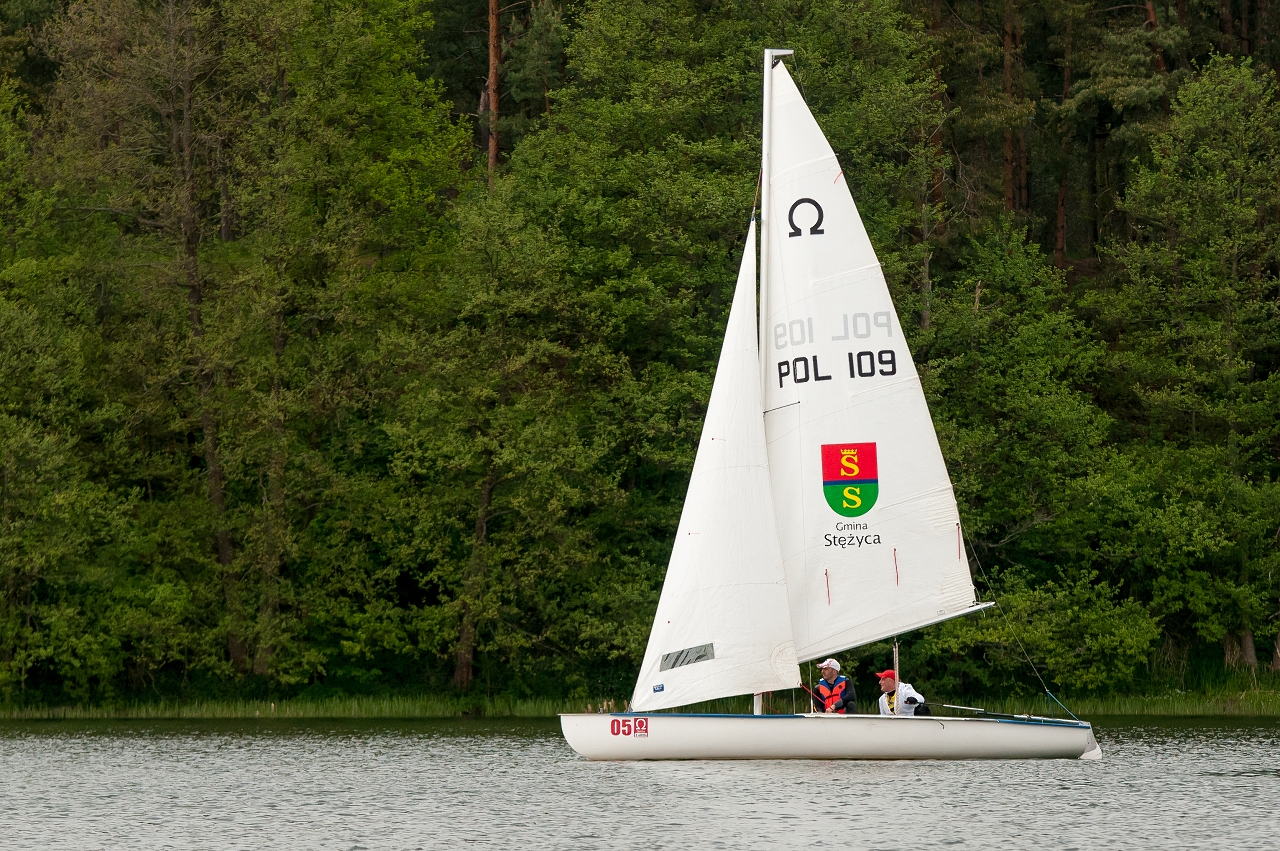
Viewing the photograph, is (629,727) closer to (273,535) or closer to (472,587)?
(472,587)

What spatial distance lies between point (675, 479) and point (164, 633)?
1169cm

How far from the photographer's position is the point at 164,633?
127 ft

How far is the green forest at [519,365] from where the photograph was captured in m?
38.7

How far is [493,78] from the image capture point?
48.6m

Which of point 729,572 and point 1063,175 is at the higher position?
point 1063,175

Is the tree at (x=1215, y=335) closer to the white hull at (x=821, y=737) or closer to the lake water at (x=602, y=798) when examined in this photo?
the lake water at (x=602, y=798)

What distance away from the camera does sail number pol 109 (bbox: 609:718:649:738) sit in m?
23.0

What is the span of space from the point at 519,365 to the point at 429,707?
7668 millimetres

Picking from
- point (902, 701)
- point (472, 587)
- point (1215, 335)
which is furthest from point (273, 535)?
point (1215, 335)

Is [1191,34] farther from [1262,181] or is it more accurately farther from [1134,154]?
[1262,181]

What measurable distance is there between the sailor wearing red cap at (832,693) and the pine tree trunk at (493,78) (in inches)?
986

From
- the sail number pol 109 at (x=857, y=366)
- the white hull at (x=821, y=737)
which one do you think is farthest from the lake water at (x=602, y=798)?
the sail number pol 109 at (x=857, y=366)

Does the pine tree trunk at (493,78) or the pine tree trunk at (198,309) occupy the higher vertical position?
the pine tree trunk at (493,78)

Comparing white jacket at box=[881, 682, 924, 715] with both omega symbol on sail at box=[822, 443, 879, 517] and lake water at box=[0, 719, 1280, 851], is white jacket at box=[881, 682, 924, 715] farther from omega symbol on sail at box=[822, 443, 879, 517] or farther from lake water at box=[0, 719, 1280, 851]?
omega symbol on sail at box=[822, 443, 879, 517]
